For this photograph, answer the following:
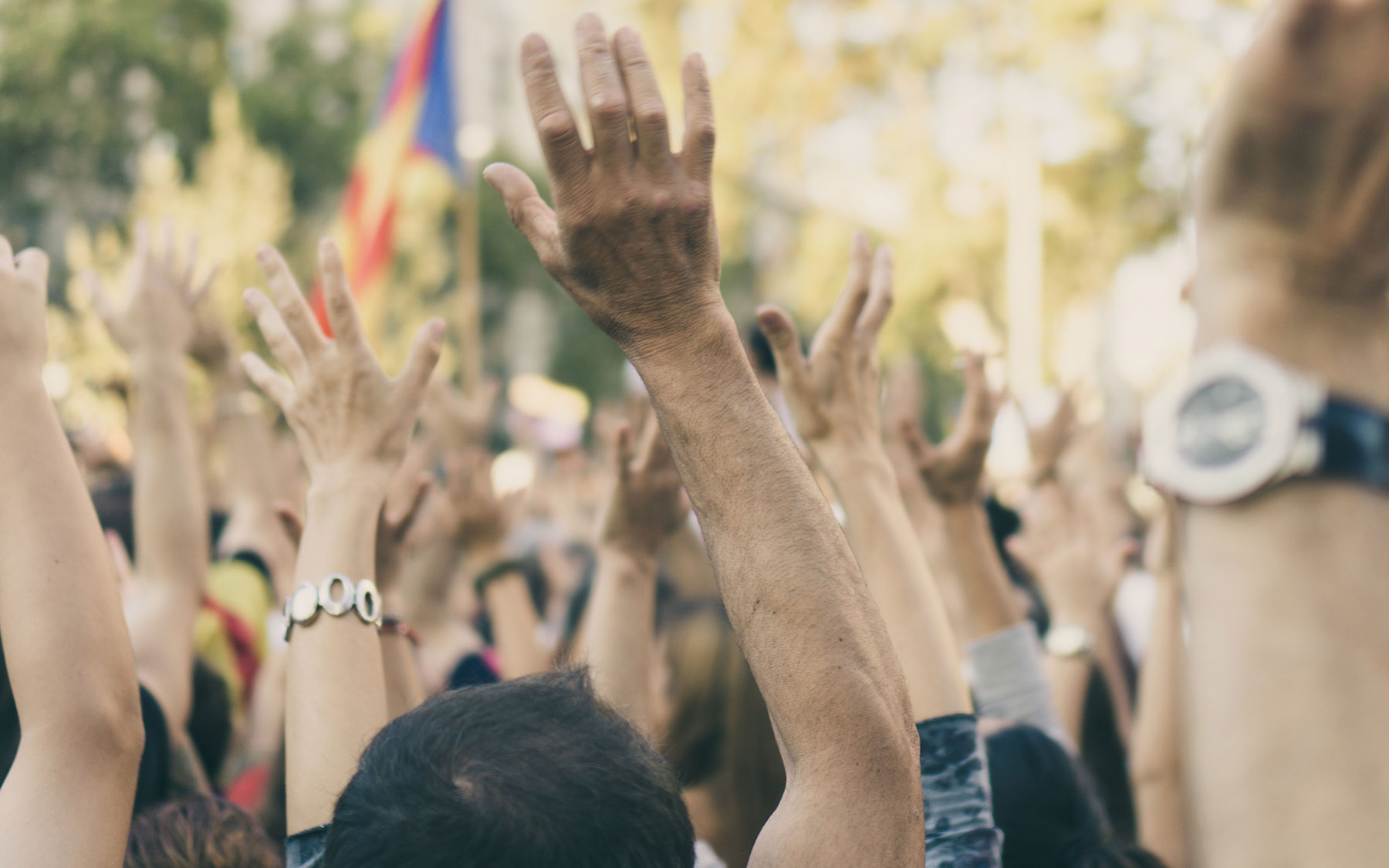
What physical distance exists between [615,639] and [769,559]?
1.21m

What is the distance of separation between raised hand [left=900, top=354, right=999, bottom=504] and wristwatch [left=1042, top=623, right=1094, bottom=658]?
0.52m

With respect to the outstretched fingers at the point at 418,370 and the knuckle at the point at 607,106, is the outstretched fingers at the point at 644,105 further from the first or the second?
the outstretched fingers at the point at 418,370

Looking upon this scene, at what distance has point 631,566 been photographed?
257 centimetres

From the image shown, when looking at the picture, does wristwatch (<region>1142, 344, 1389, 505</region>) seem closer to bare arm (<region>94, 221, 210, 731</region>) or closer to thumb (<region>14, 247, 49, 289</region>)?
thumb (<region>14, 247, 49, 289</region>)

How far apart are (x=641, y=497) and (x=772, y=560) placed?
130 centimetres

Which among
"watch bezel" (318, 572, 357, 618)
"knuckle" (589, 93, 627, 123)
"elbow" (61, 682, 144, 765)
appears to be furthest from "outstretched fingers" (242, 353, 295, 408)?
"knuckle" (589, 93, 627, 123)

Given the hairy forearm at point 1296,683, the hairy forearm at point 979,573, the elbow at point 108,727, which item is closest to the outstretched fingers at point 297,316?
the elbow at point 108,727

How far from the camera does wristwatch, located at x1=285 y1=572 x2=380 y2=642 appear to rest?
1.85m

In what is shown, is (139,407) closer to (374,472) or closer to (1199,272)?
(374,472)

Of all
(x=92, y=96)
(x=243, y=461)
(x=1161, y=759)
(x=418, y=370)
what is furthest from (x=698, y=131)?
(x=92, y=96)

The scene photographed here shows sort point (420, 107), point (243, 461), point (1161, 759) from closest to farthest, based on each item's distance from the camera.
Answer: point (1161, 759)
point (243, 461)
point (420, 107)

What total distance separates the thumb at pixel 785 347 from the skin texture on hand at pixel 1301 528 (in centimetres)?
123

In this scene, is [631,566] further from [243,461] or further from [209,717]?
[243,461]

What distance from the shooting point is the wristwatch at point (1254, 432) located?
0.82 metres
